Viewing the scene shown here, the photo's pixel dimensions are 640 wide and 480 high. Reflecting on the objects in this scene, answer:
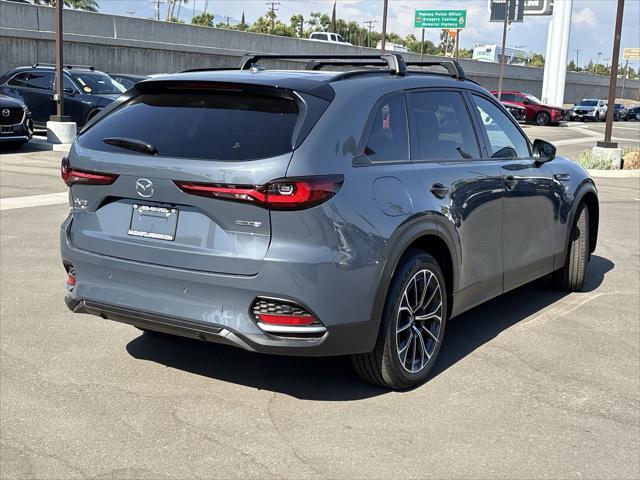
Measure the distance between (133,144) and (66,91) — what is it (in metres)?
17.6

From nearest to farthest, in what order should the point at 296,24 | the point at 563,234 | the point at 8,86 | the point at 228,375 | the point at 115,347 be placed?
1. the point at 228,375
2. the point at 115,347
3. the point at 563,234
4. the point at 8,86
5. the point at 296,24

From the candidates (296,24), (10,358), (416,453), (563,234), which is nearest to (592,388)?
(416,453)

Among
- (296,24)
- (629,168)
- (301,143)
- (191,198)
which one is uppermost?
(296,24)

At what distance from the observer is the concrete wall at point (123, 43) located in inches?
1266

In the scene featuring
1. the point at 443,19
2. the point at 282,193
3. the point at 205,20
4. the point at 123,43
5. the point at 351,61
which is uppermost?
the point at 205,20

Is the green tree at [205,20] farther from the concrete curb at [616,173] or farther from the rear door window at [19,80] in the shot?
the concrete curb at [616,173]

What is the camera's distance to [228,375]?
4.78m

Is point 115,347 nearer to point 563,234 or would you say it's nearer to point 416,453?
point 416,453

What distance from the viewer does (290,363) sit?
16.5 ft

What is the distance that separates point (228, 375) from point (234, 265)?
3.53 feet

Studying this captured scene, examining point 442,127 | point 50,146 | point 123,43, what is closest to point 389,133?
point 442,127

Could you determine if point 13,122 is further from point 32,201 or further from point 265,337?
point 265,337

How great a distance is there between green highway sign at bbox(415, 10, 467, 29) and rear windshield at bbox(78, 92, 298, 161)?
73.6m

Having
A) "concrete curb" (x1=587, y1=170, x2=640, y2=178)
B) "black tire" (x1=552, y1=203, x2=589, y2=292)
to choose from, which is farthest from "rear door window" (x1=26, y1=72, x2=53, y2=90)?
"black tire" (x1=552, y1=203, x2=589, y2=292)
